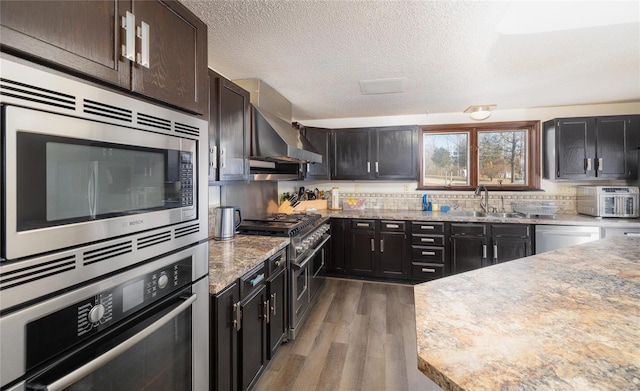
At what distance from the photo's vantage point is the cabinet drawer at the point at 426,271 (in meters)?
3.79

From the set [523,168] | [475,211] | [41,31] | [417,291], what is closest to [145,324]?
[41,31]

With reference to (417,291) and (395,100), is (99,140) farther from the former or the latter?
(395,100)

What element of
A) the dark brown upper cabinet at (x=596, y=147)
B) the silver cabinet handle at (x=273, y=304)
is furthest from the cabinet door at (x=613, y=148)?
the silver cabinet handle at (x=273, y=304)

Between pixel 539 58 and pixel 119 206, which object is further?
pixel 539 58

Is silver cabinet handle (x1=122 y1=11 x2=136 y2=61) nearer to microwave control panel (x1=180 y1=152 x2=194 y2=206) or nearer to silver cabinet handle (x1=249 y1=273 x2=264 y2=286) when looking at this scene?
microwave control panel (x1=180 y1=152 x2=194 y2=206)

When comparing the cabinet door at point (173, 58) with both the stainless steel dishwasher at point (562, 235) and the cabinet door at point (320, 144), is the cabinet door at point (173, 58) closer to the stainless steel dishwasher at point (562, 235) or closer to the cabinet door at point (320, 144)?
the cabinet door at point (320, 144)

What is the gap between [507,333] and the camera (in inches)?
35.3

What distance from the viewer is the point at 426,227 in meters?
3.81

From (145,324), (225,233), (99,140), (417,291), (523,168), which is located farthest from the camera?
(523,168)

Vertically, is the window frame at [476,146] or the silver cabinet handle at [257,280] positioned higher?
the window frame at [476,146]

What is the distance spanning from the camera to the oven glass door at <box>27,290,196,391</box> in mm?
767

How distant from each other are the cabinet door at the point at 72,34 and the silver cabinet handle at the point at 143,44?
56 mm

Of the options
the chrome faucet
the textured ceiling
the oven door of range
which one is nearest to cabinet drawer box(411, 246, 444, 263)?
the chrome faucet

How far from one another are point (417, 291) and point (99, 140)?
1.28 metres
